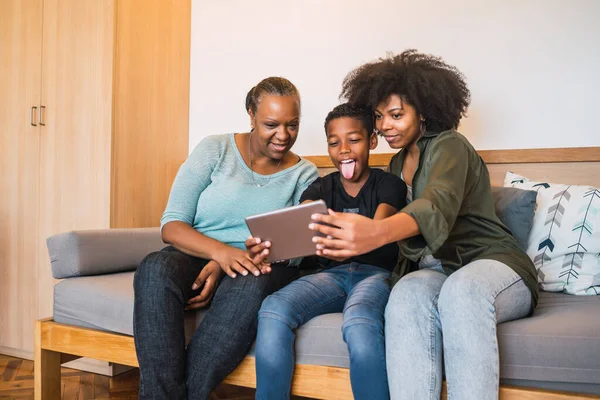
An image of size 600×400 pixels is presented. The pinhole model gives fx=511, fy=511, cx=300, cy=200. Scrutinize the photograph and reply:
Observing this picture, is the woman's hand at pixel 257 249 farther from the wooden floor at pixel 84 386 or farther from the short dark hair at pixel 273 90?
the wooden floor at pixel 84 386

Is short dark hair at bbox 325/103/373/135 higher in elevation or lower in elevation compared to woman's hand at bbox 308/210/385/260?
higher

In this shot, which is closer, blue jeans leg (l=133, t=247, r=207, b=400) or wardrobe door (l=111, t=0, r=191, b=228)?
blue jeans leg (l=133, t=247, r=207, b=400)

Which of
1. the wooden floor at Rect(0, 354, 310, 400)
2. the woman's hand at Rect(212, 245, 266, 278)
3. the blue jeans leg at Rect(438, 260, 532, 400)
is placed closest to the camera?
the blue jeans leg at Rect(438, 260, 532, 400)

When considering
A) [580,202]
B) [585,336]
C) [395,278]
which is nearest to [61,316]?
[395,278]

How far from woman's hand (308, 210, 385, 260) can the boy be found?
0.63 feet

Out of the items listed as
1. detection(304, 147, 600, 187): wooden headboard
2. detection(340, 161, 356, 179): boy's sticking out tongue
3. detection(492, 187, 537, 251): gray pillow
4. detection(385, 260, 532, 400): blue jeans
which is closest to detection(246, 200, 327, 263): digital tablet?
detection(385, 260, 532, 400): blue jeans

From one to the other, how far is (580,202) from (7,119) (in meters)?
2.27

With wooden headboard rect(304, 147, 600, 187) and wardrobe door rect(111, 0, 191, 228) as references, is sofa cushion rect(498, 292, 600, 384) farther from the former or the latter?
wardrobe door rect(111, 0, 191, 228)

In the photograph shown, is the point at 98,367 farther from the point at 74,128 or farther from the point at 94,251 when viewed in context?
the point at 74,128

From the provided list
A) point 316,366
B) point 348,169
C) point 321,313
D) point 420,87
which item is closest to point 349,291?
point 321,313

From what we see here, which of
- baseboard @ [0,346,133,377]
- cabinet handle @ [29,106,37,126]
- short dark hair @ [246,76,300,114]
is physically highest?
short dark hair @ [246,76,300,114]

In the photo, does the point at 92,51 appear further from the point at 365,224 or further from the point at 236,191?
the point at 365,224

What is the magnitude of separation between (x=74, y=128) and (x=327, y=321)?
1.47 meters

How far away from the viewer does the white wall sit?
174 centimetres
